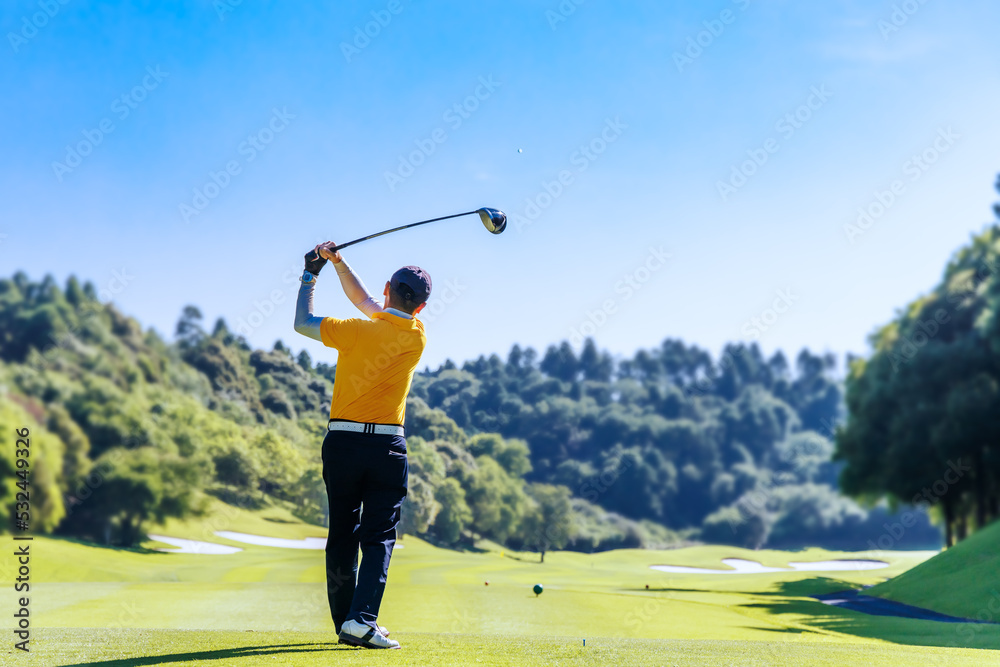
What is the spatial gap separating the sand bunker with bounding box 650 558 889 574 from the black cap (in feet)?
133

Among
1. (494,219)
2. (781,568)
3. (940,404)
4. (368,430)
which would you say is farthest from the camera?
(781,568)

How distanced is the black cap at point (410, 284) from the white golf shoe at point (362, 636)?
1864 mm

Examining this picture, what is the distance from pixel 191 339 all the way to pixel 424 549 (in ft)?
51.6

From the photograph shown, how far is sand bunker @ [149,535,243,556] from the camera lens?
28.5 metres

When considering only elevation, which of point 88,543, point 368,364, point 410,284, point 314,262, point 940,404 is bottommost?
point 88,543

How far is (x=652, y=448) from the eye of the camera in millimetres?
83062

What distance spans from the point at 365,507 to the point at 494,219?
2.61 metres

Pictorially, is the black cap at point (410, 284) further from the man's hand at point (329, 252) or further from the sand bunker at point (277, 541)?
the sand bunker at point (277, 541)

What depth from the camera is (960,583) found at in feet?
57.8

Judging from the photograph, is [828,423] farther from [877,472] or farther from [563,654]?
[563,654]

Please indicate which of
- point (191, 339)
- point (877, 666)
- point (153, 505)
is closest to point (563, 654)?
point (877, 666)

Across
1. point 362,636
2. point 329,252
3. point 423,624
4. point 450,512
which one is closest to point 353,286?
point 329,252

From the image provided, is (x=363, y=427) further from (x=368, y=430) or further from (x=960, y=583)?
(x=960, y=583)

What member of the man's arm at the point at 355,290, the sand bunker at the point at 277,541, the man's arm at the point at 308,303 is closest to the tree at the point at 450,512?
the sand bunker at the point at 277,541
